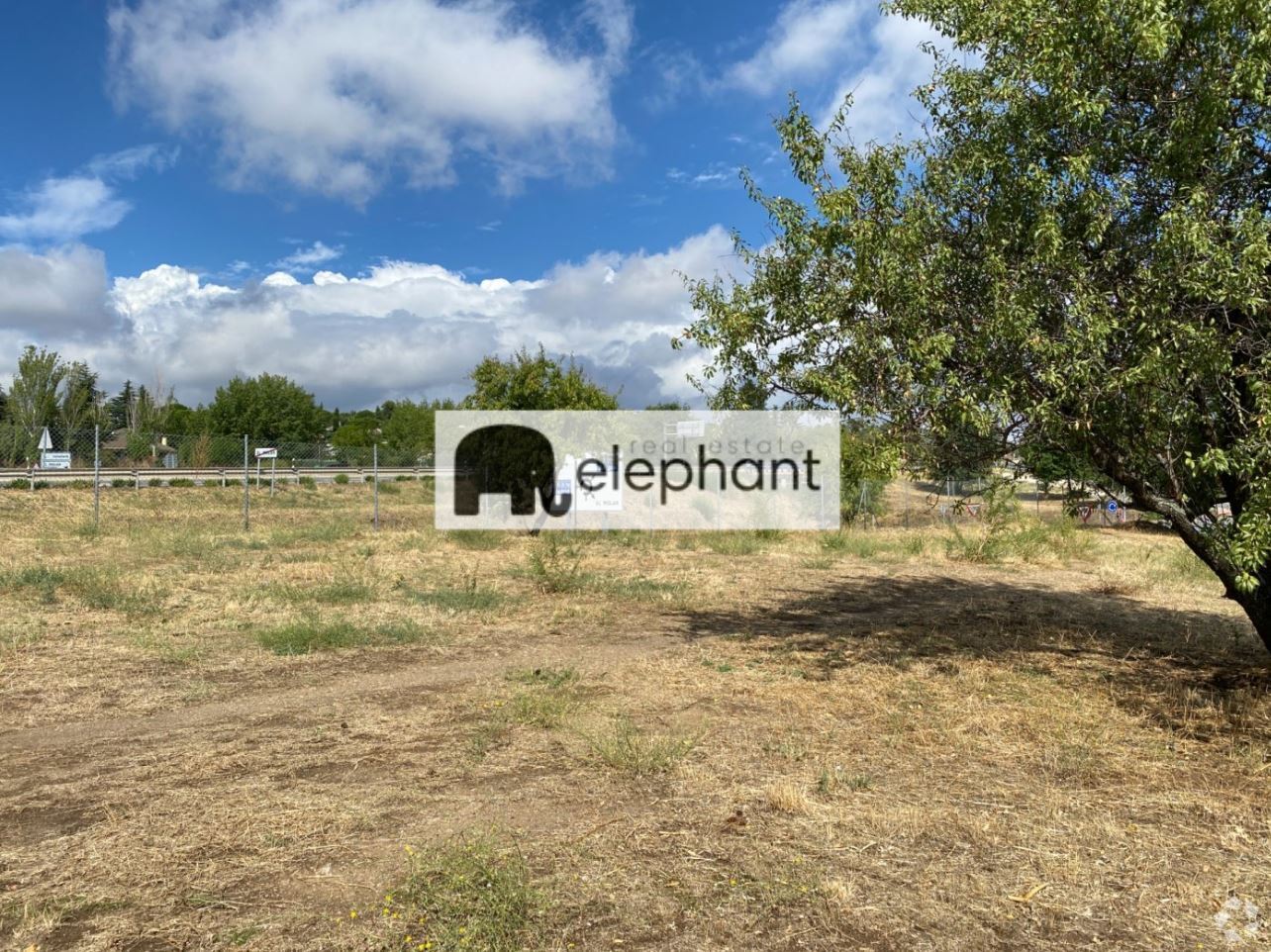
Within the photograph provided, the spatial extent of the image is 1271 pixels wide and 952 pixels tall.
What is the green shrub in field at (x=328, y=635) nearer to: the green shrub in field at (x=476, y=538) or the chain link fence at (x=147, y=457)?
the green shrub in field at (x=476, y=538)

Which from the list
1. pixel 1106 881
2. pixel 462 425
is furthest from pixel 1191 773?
pixel 462 425

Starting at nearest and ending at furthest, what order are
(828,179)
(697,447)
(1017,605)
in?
(828,179)
(1017,605)
(697,447)

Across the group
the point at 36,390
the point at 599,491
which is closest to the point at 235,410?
the point at 36,390

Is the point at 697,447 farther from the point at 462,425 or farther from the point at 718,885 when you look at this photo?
the point at 718,885

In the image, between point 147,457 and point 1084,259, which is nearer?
point 1084,259

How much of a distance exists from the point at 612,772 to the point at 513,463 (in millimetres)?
15544

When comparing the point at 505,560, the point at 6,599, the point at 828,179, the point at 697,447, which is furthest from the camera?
the point at 697,447

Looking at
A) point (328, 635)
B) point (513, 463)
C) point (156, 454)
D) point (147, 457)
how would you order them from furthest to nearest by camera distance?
point (147, 457) < point (156, 454) < point (513, 463) < point (328, 635)

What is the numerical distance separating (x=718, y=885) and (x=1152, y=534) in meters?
27.5

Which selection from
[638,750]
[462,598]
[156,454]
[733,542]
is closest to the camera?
[638,750]

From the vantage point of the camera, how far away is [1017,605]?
11.9 meters

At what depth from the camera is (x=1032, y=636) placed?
9586 millimetres

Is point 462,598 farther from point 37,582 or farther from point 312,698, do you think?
point 37,582

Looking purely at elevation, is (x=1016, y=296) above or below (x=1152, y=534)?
above
